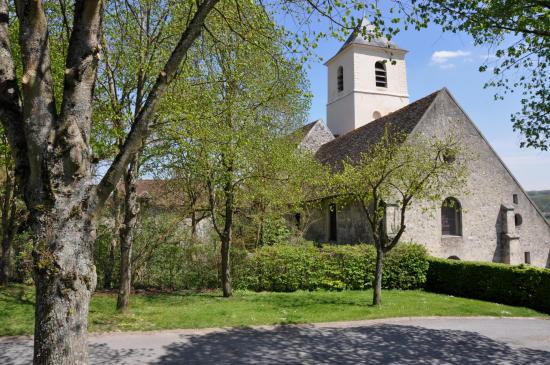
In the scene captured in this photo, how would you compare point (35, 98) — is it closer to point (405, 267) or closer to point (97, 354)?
point (97, 354)

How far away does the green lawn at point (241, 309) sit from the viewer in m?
10.7

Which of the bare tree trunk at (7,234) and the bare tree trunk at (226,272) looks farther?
the bare tree trunk at (226,272)

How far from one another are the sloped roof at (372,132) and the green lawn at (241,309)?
24.1ft

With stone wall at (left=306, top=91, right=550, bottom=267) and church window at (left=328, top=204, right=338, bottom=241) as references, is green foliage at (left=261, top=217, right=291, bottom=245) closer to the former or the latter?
stone wall at (left=306, top=91, right=550, bottom=267)

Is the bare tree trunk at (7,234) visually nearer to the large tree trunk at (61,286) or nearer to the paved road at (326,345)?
the paved road at (326,345)

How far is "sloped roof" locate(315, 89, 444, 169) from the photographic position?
2203 cm

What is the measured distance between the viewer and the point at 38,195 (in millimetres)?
3809

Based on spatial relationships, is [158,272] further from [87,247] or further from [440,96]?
[440,96]

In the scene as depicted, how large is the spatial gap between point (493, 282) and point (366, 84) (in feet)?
74.1

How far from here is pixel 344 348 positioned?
30.2 ft

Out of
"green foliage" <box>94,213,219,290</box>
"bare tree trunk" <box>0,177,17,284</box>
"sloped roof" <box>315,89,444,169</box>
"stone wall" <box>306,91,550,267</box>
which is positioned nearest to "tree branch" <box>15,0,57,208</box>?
"green foliage" <box>94,213,219,290</box>

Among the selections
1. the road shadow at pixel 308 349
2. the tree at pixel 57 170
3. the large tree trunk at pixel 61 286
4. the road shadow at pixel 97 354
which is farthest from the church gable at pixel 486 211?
the large tree trunk at pixel 61 286

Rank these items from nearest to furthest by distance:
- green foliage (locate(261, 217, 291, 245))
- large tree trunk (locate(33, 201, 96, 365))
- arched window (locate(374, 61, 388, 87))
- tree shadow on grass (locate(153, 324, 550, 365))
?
large tree trunk (locate(33, 201, 96, 365)) → tree shadow on grass (locate(153, 324, 550, 365)) → green foliage (locate(261, 217, 291, 245)) → arched window (locate(374, 61, 388, 87))

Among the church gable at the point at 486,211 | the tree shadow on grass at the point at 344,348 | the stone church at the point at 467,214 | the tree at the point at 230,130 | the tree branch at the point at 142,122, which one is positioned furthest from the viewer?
the church gable at the point at 486,211
